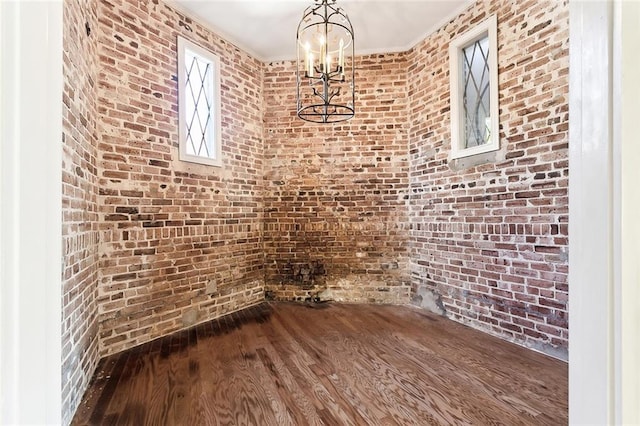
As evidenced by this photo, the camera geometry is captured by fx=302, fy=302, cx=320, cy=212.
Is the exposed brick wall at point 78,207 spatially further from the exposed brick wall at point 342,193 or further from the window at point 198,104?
the exposed brick wall at point 342,193

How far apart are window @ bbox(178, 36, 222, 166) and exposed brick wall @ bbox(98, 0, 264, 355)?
3.6 inches

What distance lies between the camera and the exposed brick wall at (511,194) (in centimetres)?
249

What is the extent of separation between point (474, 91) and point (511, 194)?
1.29 m

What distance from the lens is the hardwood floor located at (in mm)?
1792

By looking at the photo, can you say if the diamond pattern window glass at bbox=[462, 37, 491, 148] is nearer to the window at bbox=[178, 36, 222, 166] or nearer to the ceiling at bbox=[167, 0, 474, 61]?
the ceiling at bbox=[167, 0, 474, 61]

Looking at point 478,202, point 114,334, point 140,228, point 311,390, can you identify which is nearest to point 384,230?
point 478,202

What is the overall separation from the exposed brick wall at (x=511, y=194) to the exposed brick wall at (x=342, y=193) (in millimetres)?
415

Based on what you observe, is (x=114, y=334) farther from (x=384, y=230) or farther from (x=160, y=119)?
(x=384, y=230)
